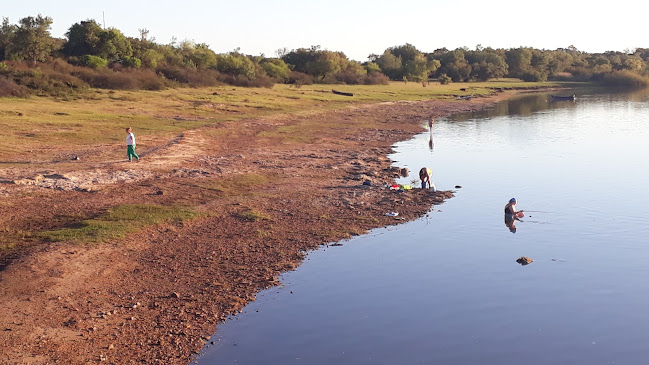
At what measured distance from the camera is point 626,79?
136000 mm

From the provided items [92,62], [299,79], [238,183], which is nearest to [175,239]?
[238,183]

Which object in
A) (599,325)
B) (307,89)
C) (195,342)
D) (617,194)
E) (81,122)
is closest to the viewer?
(195,342)

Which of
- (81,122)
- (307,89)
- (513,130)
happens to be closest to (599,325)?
(81,122)

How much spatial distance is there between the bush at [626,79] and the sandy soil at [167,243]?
121484 millimetres

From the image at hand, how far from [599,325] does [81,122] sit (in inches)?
1177

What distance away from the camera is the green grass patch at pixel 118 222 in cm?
1582

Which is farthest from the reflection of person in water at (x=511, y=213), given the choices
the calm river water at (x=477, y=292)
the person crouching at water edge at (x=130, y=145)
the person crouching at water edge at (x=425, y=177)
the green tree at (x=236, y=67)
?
the green tree at (x=236, y=67)

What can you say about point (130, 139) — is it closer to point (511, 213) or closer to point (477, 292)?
point (511, 213)

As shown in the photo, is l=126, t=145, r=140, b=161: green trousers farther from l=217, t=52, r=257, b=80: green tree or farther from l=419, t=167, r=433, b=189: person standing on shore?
l=217, t=52, r=257, b=80: green tree

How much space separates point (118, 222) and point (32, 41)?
40.2 m

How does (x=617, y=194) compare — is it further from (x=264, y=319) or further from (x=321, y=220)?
(x=264, y=319)

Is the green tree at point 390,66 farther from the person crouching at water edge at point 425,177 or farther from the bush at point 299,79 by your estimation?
the person crouching at water edge at point 425,177

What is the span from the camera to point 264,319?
12.5 meters

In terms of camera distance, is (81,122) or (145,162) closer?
(145,162)
